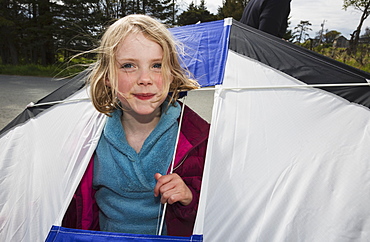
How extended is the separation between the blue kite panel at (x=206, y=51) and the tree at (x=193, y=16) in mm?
18251

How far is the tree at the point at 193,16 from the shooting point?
19047mm

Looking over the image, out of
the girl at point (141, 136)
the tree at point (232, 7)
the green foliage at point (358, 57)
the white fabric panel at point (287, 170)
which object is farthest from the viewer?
the tree at point (232, 7)

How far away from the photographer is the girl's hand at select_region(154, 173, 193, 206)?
96 centimetres

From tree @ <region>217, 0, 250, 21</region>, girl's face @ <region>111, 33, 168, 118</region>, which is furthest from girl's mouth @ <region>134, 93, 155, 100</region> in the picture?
tree @ <region>217, 0, 250, 21</region>

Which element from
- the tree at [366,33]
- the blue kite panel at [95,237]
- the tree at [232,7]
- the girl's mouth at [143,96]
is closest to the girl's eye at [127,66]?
the girl's mouth at [143,96]

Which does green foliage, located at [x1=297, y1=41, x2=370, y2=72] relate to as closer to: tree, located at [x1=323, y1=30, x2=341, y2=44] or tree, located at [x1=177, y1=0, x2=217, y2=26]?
tree, located at [x1=323, y1=30, x2=341, y2=44]

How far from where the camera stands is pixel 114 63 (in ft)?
3.55

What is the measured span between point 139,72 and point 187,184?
449mm

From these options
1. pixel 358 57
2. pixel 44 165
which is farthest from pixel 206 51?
pixel 358 57

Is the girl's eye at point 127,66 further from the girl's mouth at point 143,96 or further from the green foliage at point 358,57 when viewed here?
the green foliage at point 358,57

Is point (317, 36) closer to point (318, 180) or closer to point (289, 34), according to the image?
point (289, 34)

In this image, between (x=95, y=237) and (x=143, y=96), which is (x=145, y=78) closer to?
(x=143, y=96)

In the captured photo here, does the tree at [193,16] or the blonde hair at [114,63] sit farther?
the tree at [193,16]

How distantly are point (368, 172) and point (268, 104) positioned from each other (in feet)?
1.15
